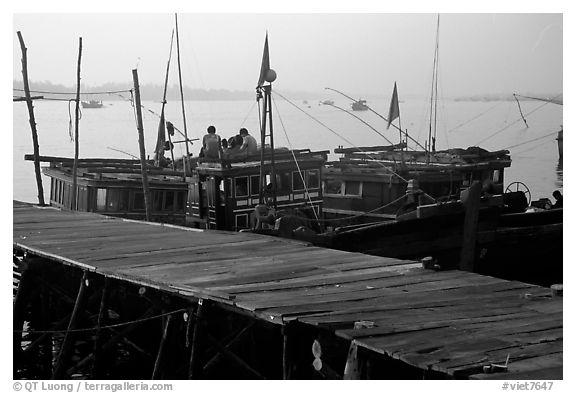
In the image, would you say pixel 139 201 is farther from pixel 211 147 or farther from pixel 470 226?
pixel 470 226

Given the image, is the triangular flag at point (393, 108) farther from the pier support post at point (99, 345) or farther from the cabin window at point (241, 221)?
the pier support post at point (99, 345)

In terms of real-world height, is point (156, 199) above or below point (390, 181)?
below

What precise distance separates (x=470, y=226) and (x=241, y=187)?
4939 millimetres

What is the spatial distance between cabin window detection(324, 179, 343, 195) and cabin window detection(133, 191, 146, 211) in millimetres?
4467

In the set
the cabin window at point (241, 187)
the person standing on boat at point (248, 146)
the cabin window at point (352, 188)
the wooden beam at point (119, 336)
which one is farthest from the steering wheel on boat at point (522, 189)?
the wooden beam at point (119, 336)

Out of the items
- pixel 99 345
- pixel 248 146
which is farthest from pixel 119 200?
pixel 99 345

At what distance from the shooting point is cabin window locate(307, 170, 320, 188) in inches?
866

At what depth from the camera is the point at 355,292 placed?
11.9 meters

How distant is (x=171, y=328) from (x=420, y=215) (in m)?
8.48

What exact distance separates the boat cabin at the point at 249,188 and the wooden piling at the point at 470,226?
3.29 m

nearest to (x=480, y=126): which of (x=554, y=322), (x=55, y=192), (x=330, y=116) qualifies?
(x=330, y=116)

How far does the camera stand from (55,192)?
89.0ft

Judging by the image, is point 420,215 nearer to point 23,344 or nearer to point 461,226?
point 461,226

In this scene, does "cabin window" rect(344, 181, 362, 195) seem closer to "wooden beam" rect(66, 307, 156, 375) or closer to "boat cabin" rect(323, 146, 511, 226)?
"boat cabin" rect(323, 146, 511, 226)
